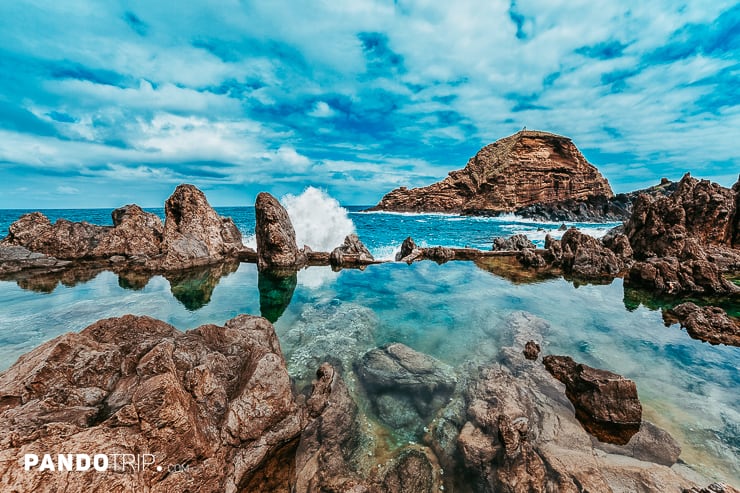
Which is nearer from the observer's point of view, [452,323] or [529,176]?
[452,323]

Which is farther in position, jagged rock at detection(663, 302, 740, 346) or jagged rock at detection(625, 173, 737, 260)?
jagged rock at detection(625, 173, 737, 260)

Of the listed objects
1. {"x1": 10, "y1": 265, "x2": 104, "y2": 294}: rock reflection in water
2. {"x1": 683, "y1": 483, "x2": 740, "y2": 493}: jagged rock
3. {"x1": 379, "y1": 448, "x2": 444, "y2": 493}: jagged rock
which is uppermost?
{"x1": 10, "y1": 265, "x2": 104, "y2": 294}: rock reflection in water

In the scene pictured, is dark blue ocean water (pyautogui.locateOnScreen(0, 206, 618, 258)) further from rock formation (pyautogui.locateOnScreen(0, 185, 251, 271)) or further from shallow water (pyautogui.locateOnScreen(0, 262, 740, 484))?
shallow water (pyautogui.locateOnScreen(0, 262, 740, 484))

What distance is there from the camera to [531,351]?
970 centimetres

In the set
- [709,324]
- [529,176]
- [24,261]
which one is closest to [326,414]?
[709,324]

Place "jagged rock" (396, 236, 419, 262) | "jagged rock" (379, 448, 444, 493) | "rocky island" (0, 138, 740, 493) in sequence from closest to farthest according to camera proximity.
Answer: "rocky island" (0, 138, 740, 493)
"jagged rock" (379, 448, 444, 493)
"jagged rock" (396, 236, 419, 262)

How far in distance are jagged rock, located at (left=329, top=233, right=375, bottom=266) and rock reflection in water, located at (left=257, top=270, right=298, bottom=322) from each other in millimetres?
3994

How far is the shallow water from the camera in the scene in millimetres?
7816

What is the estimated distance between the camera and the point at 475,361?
379 inches

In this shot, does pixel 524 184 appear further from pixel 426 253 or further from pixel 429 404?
pixel 429 404

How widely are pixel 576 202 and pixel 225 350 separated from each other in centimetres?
10681

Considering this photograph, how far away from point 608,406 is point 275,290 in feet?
49.9

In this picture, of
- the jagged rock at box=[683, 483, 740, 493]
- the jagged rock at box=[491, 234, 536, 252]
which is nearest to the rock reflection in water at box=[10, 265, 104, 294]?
the jagged rock at box=[683, 483, 740, 493]

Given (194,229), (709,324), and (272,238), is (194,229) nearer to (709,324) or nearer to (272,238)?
(272,238)
